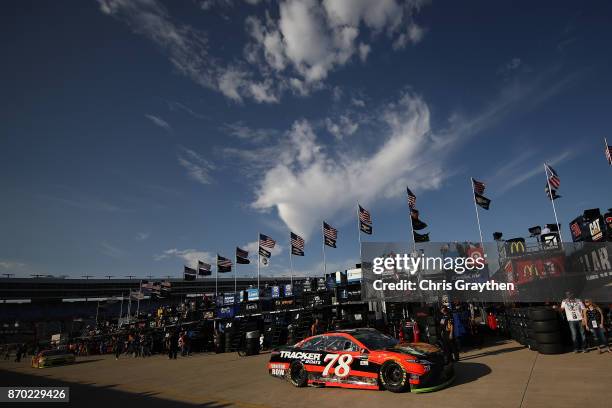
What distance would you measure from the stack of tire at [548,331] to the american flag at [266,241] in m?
23.4

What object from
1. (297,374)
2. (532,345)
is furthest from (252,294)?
(532,345)

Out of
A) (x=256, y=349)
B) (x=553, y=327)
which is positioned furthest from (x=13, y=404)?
(x=553, y=327)

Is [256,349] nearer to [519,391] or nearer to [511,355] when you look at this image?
[511,355]

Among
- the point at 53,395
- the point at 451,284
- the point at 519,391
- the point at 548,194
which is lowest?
the point at 53,395

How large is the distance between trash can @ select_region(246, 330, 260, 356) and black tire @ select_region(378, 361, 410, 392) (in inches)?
523

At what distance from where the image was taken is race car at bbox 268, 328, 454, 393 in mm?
7512

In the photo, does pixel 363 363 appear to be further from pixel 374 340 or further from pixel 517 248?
pixel 517 248

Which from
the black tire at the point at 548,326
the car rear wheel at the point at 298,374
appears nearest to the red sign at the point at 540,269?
the black tire at the point at 548,326

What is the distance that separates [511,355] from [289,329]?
44.2 ft

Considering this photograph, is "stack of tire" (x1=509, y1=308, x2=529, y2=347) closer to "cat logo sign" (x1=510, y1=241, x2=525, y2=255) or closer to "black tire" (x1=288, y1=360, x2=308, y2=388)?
"cat logo sign" (x1=510, y1=241, x2=525, y2=255)

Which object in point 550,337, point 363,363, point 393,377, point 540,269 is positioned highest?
point 540,269

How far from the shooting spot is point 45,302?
104m

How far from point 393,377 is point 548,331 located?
570 centimetres

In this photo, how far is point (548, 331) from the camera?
10.3m
